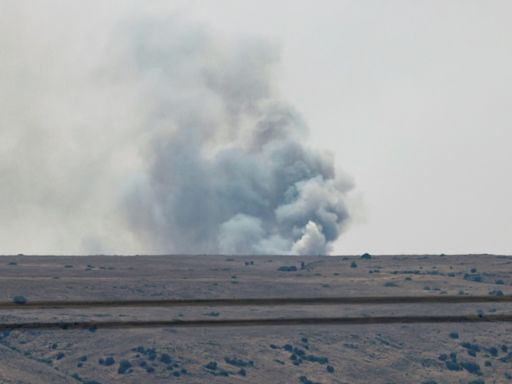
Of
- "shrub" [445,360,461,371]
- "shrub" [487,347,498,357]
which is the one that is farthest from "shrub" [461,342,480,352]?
"shrub" [445,360,461,371]

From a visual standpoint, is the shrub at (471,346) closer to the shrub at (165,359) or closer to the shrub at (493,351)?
the shrub at (493,351)

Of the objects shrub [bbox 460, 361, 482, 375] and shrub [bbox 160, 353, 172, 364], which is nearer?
shrub [bbox 160, 353, 172, 364]

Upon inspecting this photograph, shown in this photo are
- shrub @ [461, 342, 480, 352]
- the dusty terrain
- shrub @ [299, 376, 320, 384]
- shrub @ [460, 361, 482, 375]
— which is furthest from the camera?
shrub @ [461, 342, 480, 352]

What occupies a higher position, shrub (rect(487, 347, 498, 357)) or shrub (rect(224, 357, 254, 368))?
shrub (rect(487, 347, 498, 357))

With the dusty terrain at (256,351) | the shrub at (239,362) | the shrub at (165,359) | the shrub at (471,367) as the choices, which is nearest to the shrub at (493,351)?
the dusty terrain at (256,351)

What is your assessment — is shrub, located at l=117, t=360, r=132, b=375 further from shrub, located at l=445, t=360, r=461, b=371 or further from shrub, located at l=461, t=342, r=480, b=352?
shrub, located at l=461, t=342, r=480, b=352

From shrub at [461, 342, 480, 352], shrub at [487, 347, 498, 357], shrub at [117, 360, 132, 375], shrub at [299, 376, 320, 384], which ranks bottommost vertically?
shrub at [299, 376, 320, 384]

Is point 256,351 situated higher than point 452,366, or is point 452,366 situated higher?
point 256,351

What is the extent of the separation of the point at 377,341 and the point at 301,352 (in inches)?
473

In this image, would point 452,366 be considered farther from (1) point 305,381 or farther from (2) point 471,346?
(1) point 305,381

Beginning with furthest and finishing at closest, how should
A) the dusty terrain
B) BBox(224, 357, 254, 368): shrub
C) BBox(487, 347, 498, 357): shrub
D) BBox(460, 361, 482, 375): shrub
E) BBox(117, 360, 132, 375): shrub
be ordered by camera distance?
BBox(487, 347, 498, 357): shrub → BBox(460, 361, 482, 375): shrub → BBox(224, 357, 254, 368): shrub → the dusty terrain → BBox(117, 360, 132, 375): shrub

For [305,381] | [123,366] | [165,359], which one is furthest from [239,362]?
[123,366]

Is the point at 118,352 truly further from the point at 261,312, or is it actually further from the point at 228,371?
the point at 261,312

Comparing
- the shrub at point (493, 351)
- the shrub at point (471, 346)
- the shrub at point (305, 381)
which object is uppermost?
the shrub at point (471, 346)
